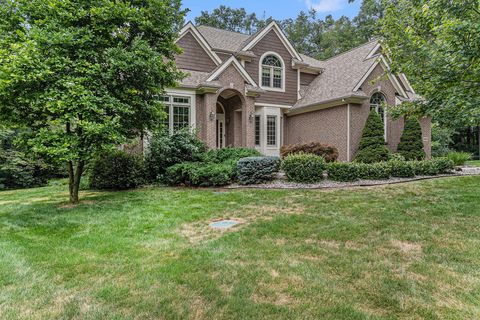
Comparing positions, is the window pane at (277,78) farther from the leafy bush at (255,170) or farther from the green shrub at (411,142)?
the leafy bush at (255,170)

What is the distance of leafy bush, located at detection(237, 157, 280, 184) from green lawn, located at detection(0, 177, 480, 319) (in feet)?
10.5

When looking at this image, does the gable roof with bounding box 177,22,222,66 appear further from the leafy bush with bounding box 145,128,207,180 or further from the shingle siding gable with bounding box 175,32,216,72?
the leafy bush with bounding box 145,128,207,180

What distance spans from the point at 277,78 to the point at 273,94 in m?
1.11

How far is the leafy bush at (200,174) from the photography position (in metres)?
9.88

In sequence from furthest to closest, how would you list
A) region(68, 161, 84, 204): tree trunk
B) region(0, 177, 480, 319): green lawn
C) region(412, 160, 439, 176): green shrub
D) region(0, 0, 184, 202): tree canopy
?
region(412, 160, 439, 176): green shrub → region(68, 161, 84, 204): tree trunk → region(0, 0, 184, 202): tree canopy → region(0, 177, 480, 319): green lawn

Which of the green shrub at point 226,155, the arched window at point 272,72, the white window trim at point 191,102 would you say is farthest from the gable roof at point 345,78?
the white window trim at point 191,102

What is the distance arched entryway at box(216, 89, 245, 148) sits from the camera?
595 inches

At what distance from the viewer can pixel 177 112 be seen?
1352 cm

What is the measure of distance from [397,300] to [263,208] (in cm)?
399

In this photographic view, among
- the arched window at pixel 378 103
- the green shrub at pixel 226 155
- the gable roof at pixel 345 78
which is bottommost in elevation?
the green shrub at pixel 226 155

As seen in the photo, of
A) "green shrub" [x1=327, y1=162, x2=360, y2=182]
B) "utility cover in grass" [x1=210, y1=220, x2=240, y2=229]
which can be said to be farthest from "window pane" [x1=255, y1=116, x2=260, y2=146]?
"utility cover in grass" [x1=210, y1=220, x2=240, y2=229]

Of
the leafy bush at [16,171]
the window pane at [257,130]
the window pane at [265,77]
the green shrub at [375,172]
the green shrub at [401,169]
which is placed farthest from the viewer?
the window pane at [265,77]

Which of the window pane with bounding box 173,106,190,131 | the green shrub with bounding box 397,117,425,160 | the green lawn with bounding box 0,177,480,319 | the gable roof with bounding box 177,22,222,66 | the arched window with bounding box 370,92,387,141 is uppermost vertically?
the gable roof with bounding box 177,22,222,66

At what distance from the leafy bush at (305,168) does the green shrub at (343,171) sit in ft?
1.08
